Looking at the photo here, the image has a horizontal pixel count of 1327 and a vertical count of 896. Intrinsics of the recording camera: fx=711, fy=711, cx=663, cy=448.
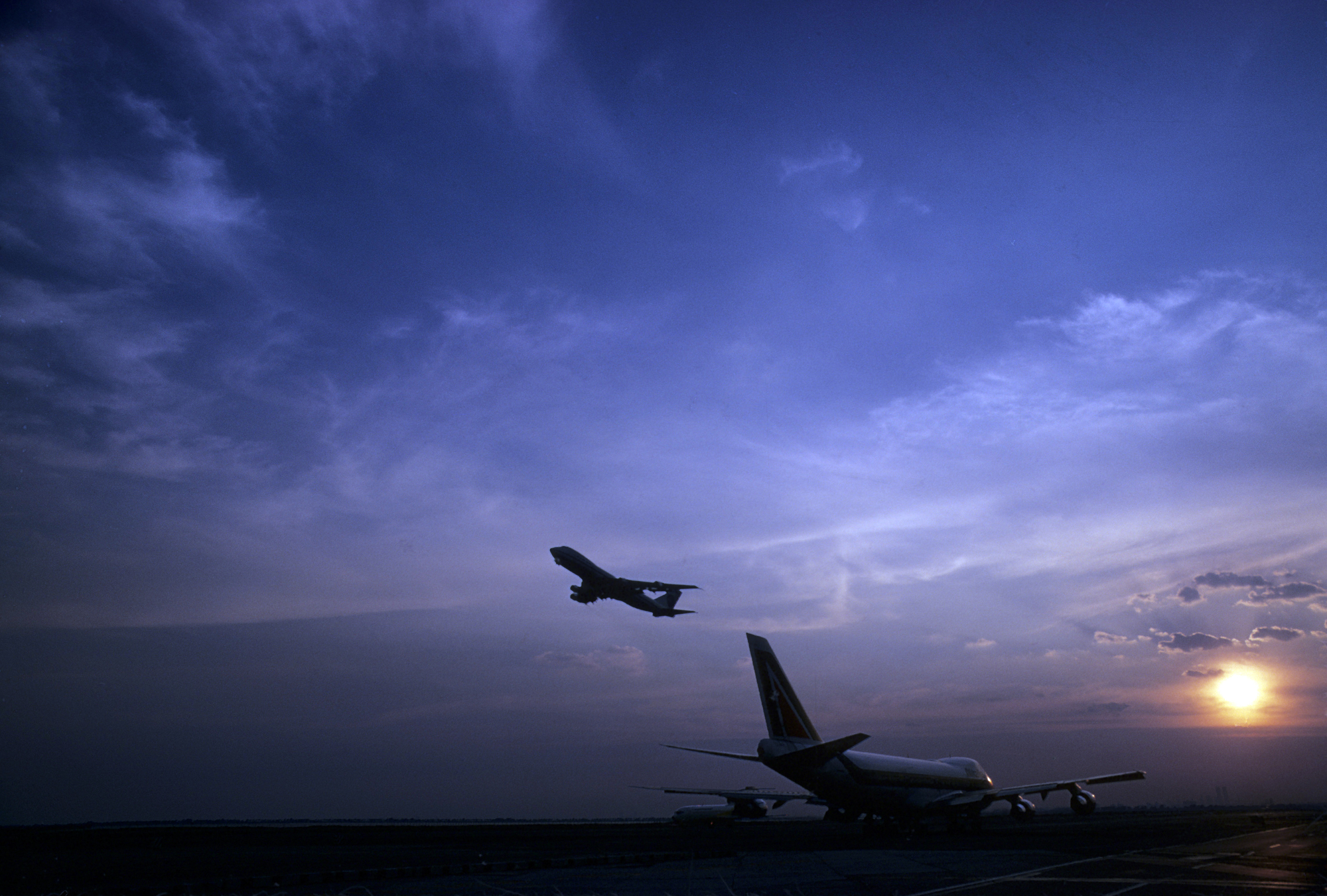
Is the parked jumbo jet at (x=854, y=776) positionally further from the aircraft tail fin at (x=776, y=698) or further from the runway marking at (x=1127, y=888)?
the runway marking at (x=1127, y=888)

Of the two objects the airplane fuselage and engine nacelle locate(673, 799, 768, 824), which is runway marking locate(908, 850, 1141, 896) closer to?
the airplane fuselage

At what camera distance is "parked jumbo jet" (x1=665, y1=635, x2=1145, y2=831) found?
41.0 m

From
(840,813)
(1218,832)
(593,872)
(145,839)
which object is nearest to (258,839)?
(145,839)

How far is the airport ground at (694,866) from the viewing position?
1756cm

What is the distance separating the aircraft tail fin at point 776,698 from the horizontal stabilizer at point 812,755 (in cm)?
192

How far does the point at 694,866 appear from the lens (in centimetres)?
2456

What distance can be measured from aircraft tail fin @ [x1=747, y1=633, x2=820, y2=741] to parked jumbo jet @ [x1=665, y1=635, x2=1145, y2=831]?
0.04 metres

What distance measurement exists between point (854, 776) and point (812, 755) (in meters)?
5.15

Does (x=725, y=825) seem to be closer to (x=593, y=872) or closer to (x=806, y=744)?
(x=806, y=744)

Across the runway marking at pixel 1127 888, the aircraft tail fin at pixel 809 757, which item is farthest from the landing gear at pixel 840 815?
the runway marking at pixel 1127 888

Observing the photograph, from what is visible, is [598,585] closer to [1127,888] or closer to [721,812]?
[721,812]

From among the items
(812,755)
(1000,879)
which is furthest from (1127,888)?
(812,755)

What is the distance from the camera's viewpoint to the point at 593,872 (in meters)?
22.7

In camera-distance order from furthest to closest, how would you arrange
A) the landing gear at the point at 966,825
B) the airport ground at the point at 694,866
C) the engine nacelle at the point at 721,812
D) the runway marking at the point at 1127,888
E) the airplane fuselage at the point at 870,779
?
1. the engine nacelle at the point at 721,812
2. the landing gear at the point at 966,825
3. the airplane fuselage at the point at 870,779
4. the airport ground at the point at 694,866
5. the runway marking at the point at 1127,888
